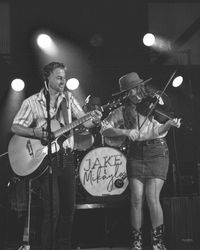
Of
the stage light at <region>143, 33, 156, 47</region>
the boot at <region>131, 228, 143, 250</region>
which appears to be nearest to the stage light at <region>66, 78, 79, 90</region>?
the stage light at <region>143, 33, 156, 47</region>

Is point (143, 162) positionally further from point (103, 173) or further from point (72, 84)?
point (72, 84)

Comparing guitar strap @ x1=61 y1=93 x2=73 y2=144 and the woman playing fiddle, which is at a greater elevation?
guitar strap @ x1=61 y1=93 x2=73 y2=144

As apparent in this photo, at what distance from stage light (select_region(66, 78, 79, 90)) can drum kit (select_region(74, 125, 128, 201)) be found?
1.91 metres

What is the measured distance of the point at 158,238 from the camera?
4.92 m

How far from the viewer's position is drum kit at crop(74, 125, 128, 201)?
6.41 m

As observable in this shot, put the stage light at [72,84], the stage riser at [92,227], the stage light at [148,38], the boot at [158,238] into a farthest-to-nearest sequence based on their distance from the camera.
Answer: the stage light at [72,84] → the stage light at [148,38] → the stage riser at [92,227] → the boot at [158,238]

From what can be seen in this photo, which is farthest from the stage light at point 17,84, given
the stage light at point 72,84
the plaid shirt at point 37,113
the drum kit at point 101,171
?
the plaid shirt at point 37,113

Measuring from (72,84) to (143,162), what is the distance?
340cm

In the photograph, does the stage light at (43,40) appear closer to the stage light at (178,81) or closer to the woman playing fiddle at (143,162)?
the stage light at (178,81)

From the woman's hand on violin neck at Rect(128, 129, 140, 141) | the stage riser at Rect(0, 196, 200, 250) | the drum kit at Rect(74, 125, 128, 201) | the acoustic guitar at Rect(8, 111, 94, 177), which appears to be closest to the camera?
the acoustic guitar at Rect(8, 111, 94, 177)

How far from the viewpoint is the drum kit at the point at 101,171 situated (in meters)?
6.41

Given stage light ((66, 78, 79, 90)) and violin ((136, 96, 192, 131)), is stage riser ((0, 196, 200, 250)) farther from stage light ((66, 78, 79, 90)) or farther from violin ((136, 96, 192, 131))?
stage light ((66, 78, 79, 90))

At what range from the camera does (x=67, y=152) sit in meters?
A: 4.59

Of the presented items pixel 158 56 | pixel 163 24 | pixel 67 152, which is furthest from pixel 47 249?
pixel 163 24
